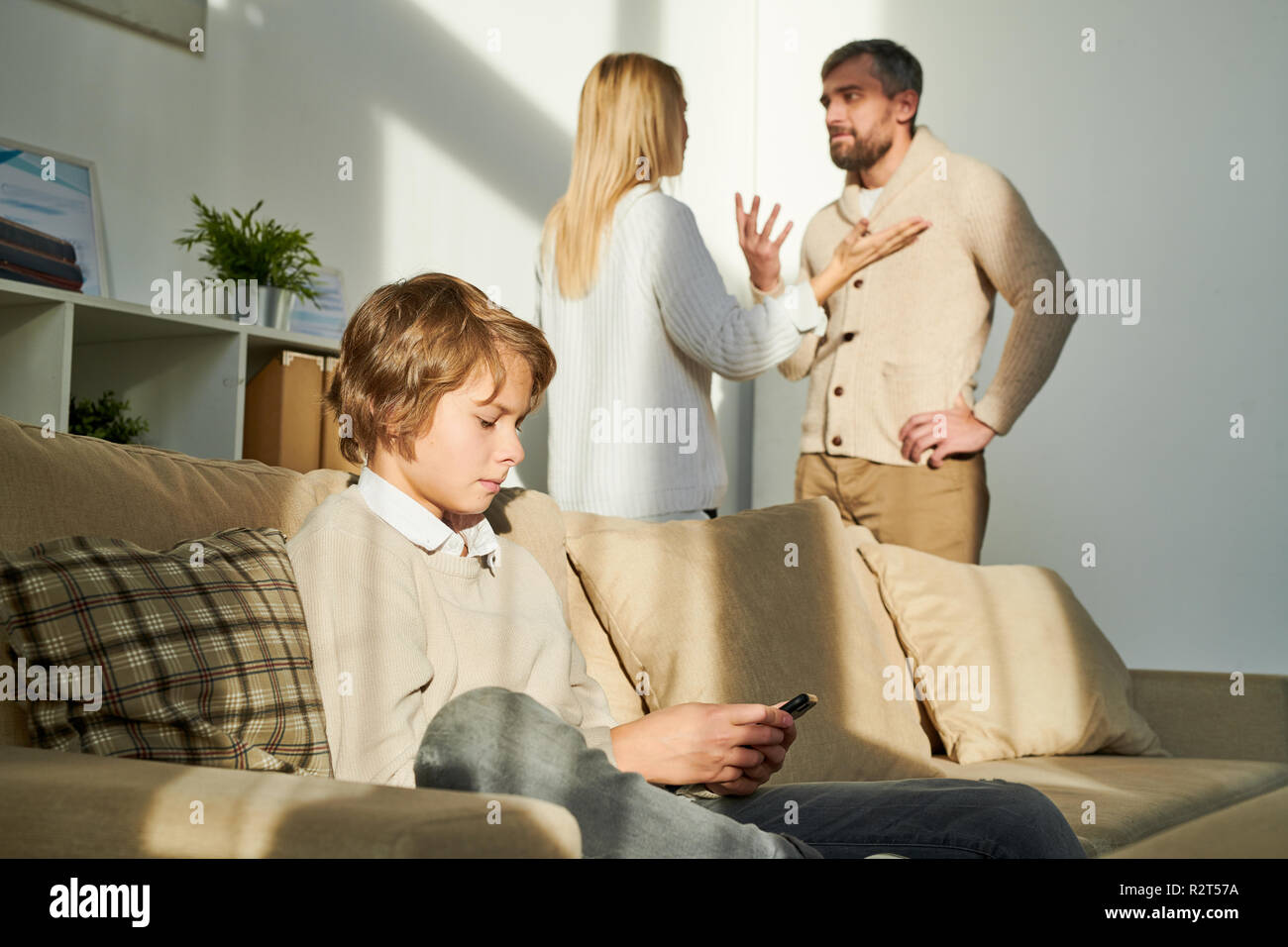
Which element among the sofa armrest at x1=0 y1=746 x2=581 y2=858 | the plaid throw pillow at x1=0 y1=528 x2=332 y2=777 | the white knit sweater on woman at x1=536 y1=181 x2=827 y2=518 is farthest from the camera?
the white knit sweater on woman at x1=536 y1=181 x2=827 y2=518

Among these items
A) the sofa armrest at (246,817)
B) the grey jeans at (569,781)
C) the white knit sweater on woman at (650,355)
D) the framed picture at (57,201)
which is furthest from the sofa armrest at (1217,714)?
the framed picture at (57,201)

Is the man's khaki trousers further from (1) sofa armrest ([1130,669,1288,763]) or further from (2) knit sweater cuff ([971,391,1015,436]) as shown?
(1) sofa armrest ([1130,669,1288,763])

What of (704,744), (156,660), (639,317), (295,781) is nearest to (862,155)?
(639,317)

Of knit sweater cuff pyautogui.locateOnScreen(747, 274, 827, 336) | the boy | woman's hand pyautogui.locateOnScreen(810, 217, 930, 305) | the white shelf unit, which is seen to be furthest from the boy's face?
woman's hand pyautogui.locateOnScreen(810, 217, 930, 305)

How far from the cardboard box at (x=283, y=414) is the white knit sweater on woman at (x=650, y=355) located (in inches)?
20.1

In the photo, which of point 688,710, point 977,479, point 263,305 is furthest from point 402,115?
point 688,710

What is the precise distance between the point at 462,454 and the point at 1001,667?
133cm

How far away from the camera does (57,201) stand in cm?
239

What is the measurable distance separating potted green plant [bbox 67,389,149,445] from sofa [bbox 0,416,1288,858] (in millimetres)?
961

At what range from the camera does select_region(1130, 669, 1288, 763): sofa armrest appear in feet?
7.96

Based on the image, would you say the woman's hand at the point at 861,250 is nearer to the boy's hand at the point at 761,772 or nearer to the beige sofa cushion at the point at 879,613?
the beige sofa cushion at the point at 879,613

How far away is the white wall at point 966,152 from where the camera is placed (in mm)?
2887

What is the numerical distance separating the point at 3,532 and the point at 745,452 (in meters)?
3.75
